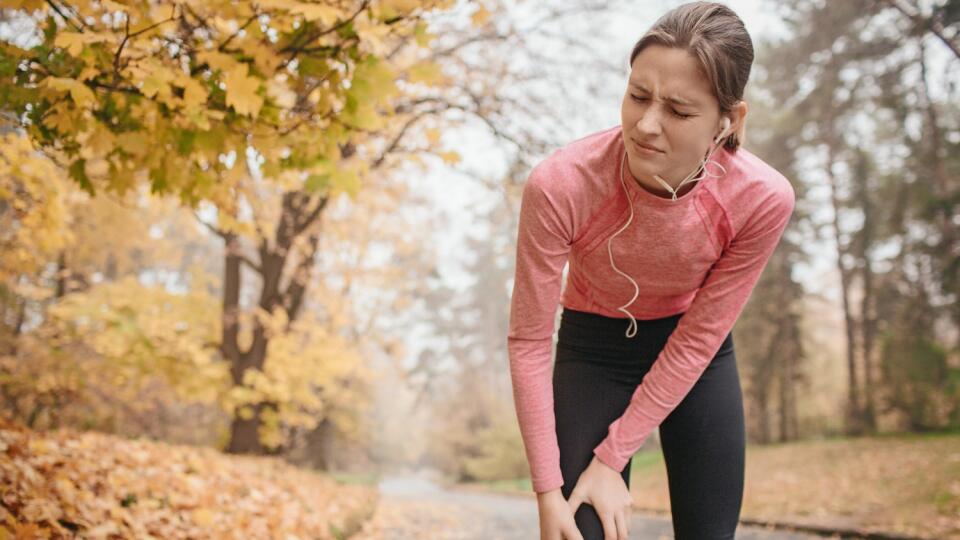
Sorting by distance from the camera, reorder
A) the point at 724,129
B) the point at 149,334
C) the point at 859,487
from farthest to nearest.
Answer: the point at 859,487 → the point at 149,334 → the point at 724,129

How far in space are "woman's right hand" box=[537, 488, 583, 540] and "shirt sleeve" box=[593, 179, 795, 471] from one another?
18cm

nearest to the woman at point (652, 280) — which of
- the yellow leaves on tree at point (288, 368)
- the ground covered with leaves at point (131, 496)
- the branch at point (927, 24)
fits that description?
the ground covered with leaves at point (131, 496)

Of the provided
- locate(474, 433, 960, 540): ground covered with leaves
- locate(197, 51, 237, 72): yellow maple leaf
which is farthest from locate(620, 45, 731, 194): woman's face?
locate(474, 433, 960, 540): ground covered with leaves

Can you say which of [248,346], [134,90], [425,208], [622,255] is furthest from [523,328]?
[425,208]

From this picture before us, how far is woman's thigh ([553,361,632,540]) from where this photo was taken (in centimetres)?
182

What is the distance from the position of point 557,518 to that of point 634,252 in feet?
2.43

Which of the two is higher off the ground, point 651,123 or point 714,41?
point 714,41

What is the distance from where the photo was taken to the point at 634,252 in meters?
1.78

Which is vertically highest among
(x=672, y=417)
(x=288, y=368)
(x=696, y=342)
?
(x=696, y=342)

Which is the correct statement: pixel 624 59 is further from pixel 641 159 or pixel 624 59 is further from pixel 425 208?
pixel 425 208

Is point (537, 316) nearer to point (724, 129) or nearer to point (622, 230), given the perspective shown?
point (622, 230)

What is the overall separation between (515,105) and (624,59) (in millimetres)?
1739

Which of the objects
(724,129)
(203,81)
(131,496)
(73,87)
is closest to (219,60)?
(203,81)

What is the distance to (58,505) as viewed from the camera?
2936 mm
